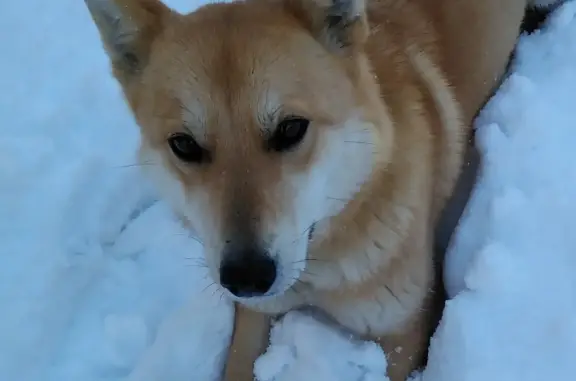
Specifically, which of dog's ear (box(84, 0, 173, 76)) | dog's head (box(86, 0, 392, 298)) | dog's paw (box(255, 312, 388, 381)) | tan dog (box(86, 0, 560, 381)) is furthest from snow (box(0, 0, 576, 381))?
dog's ear (box(84, 0, 173, 76))

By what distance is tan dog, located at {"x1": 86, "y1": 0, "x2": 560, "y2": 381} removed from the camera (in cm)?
160

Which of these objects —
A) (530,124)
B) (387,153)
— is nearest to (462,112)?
(530,124)

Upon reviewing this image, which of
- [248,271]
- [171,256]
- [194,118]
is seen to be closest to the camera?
[248,271]

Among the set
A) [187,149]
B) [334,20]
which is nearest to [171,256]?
[187,149]

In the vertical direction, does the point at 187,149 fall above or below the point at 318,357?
above

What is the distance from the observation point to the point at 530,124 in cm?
224

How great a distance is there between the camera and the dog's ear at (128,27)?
1798 mm

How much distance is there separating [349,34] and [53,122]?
5.06ft

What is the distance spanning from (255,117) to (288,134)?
10cm

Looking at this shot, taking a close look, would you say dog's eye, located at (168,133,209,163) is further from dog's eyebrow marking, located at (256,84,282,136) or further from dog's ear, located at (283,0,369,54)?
dog's ear, located at (283,0,369,54)

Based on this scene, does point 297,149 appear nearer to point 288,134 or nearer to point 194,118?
point 288,134

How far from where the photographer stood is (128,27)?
5.98 feet

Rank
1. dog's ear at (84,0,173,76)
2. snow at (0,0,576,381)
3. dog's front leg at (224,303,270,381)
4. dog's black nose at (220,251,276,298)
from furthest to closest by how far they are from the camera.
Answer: dog's front leg at (224,303,270,381), snow at (0,0,576,381), dog's ear at (84,0,173,76), dog's black nose at (220,251,276,298)

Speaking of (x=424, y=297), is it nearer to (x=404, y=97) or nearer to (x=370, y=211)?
(x=370, y=211)
